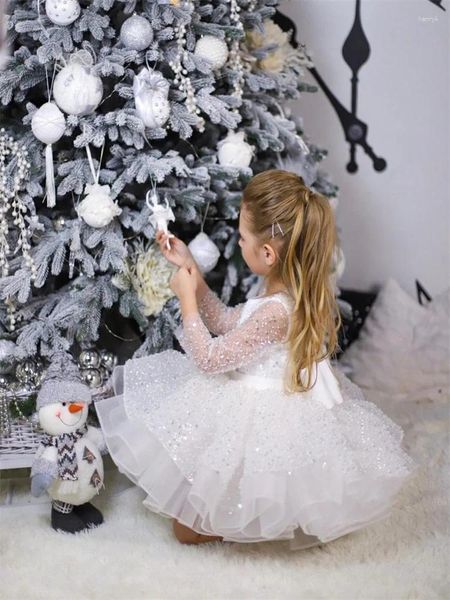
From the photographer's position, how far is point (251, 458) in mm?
1470

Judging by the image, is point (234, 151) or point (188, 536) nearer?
point (188, 536)

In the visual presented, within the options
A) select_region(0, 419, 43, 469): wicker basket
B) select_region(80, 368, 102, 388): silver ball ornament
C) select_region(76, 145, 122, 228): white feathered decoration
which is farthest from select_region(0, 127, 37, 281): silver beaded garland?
select_region(0, 419, 43, 469): wicker basket

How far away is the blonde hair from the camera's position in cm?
156

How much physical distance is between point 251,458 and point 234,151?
67cm

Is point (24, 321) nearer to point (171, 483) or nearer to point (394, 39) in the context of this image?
point (171, 483)

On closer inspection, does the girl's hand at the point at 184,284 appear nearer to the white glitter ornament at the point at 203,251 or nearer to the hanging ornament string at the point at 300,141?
the white glitter ornament at the point at 203,251

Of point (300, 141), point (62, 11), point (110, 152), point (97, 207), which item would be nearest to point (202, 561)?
point (97, 207)

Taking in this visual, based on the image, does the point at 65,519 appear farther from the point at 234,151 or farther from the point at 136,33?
the point at 136,33

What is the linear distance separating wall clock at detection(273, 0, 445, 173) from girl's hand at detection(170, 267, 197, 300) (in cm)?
99

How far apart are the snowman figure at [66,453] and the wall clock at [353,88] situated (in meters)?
1.21

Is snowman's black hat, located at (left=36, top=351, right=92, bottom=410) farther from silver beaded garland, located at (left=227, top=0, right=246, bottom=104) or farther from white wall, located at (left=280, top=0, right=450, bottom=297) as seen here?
white wall, located at (left=280, top=0, right=450, bottom=297)

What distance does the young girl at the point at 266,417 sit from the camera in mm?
1461

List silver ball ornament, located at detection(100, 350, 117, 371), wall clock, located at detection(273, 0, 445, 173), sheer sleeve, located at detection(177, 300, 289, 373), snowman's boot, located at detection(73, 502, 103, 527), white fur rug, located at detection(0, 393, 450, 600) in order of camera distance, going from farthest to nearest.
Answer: wall clock, located at detection(273, 0, 445, 173)
silver ball ornament, located at detection(100, 350, 117, 371)
snowman's boot, located at detection(73, 502, 103, 527)
sheer sleeve, located at detection(177, 300, 289, 373)
white fur rug, located at detection(0, 393, 450, 600)

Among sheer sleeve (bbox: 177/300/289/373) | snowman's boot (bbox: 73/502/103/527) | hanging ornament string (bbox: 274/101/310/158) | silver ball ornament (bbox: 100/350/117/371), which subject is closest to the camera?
sheer sleeve (bbox: 177/300/289/373)
